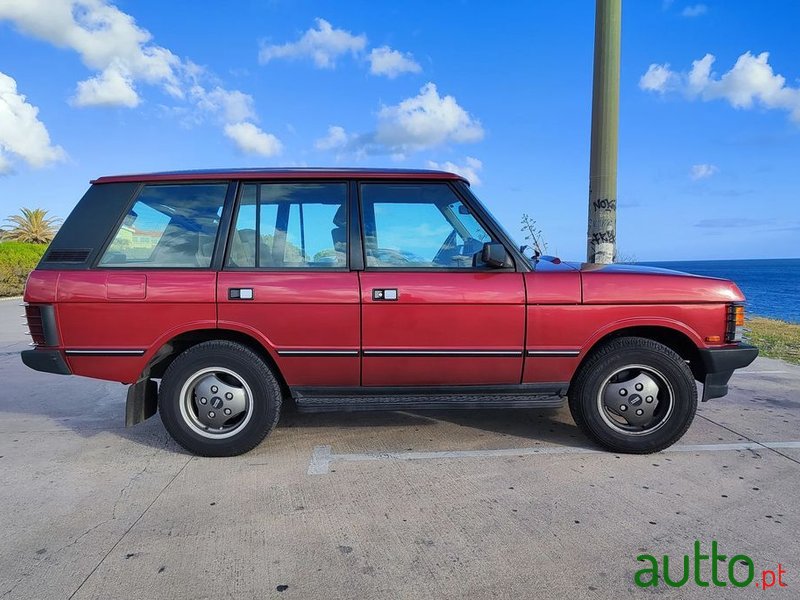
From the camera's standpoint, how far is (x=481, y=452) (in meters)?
3.53

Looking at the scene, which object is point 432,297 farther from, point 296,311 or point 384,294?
point 296,311

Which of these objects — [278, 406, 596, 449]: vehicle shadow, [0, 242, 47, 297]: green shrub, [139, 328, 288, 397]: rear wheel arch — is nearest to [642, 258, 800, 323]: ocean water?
[278, 406, 596, 449]: vehicle shadow

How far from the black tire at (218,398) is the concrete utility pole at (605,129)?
4661mm

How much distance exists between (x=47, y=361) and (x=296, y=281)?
1.75 meters

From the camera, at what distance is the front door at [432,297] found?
10.9 feet

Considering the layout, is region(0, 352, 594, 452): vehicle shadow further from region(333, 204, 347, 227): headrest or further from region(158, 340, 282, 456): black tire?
region(333, 204, 347, 227): headrest

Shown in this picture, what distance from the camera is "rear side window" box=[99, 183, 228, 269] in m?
3.40

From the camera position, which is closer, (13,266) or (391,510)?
(391,510)

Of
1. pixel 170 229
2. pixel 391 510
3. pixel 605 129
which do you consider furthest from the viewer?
pixel 605 129

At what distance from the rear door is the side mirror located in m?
0.87

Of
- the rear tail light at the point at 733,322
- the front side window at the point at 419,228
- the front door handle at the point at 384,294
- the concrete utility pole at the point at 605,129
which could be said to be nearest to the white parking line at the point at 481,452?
the rear tail light at the point at 733,322

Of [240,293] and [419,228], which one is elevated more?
[419,228]

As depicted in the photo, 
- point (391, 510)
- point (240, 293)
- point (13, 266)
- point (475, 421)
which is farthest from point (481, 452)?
point (13, 266)

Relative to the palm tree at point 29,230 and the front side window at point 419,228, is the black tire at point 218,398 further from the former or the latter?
the palm tree at point 29,230
